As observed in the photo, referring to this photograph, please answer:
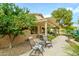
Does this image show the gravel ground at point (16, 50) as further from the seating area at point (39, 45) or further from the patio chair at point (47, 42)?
the patio chair at point (47, 42)

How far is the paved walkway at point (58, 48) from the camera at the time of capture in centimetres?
252

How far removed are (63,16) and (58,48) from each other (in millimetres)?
393

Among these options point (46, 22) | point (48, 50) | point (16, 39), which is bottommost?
point (48, 50)

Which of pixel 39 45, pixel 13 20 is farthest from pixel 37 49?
pixel 13 20

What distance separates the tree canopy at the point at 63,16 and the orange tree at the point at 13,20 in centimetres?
29

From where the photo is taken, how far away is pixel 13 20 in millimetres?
2488

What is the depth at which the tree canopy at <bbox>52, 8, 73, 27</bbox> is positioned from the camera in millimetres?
2521

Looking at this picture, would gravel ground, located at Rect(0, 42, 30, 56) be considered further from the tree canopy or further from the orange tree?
the tree canopy

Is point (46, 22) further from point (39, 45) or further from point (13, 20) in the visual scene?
point (13, 20)

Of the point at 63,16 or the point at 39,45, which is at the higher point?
the point at 63,16

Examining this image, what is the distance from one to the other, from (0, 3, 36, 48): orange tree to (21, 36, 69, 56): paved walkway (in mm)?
313

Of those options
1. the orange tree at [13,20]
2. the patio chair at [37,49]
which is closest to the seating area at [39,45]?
the patio chair at [37,49]

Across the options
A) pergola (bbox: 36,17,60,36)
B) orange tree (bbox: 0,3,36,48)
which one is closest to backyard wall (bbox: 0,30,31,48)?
orange tree (bbox: 0,3,36,48)

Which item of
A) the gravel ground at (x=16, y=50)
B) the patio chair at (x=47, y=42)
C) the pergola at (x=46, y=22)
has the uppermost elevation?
the pergola at (x=46, y=22)
